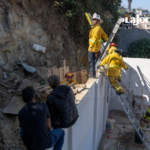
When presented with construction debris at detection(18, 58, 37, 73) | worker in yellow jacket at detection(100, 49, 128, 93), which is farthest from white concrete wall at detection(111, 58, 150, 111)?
construction debris at detection(18, 58, 37, 73)

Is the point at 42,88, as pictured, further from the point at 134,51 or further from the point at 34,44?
the point at 134,51

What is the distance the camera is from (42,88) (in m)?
4.46

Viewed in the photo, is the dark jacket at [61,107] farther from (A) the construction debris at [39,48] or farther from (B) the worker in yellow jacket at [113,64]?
(A) the construction debris at [39,48]

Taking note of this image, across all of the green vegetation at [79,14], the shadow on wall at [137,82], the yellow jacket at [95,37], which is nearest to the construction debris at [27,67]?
the yellow jacket at [95,37]

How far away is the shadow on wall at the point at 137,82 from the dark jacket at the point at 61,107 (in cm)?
669

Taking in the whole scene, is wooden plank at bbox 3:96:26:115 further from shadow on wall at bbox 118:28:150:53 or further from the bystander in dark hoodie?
shadow on wall at bbox 118:28:150:53

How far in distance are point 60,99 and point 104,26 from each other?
12.6m

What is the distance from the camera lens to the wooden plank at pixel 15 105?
14.3ft

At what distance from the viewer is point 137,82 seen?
28.2 ft

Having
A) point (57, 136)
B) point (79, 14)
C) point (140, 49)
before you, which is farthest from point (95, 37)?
point (140, 49)

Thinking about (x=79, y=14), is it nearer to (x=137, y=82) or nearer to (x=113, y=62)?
(x=137, y=82)

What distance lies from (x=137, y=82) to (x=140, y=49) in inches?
541

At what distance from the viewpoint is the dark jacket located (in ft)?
8.30

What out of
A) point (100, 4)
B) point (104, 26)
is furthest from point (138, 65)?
point (100, 4)
